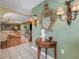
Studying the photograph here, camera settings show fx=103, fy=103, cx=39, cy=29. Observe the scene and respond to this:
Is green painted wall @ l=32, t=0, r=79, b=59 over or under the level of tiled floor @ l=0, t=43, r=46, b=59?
over

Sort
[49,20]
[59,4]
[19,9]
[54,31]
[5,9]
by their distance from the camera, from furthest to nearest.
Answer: [19,9] → [5,9] → [49,20] → [54,31] → [59,4]

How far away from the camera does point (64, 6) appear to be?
3.19 metres

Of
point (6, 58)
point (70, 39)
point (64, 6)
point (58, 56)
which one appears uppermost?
point (64, 6)

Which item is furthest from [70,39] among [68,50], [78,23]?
[78,23]

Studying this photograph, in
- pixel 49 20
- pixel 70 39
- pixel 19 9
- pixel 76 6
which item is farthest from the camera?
pixel 19 9

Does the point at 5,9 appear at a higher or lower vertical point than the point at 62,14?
higher

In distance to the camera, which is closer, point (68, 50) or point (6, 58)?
point (68, 50)

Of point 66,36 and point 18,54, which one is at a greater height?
point 66,36

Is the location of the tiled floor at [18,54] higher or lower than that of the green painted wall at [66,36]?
lower

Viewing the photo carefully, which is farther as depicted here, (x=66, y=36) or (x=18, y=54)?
(x=18, y=54)

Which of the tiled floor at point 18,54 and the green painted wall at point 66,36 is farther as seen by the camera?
the tiled floor at point 18,54

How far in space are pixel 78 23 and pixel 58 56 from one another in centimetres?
147

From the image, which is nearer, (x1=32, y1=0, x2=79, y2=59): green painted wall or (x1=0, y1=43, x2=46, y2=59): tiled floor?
(x1=32, y1=0, x2=79, y2=59): green painted wall

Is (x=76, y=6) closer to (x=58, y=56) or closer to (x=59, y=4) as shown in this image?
(x=59, y=4)
